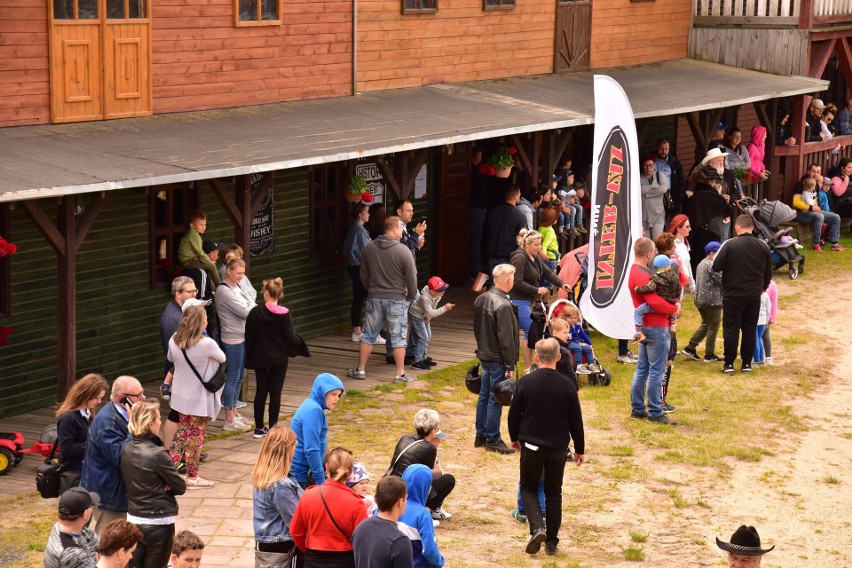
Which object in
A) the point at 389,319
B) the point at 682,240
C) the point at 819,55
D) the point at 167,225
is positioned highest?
the point at 819,55

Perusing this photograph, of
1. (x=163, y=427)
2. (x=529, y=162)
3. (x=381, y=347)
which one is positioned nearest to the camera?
(x=163, y=427)

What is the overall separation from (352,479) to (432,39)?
12032 mm

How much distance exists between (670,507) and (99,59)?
7.48m

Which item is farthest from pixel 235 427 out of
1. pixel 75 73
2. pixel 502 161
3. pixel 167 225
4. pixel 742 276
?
pixel 502 161

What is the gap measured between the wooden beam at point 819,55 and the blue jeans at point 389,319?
1368cm

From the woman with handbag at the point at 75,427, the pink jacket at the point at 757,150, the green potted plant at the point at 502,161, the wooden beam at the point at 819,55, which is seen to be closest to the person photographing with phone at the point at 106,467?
the woman with handbag at the point at 75,427

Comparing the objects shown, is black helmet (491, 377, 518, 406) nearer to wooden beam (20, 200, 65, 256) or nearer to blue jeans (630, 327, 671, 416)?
blue jeans (630, 327, 671, 416)

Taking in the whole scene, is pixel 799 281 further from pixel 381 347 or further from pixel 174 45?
pixel 174 45

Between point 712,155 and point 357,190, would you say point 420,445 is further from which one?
point 712,155

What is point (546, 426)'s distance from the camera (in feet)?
34.9

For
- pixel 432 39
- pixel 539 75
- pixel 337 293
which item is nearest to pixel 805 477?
pixel 337 293

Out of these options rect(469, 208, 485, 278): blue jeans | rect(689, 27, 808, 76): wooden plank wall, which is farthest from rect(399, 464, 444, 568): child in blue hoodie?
rect(689, 27, 808, 76): wooden plank wall

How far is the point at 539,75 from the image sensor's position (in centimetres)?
2281

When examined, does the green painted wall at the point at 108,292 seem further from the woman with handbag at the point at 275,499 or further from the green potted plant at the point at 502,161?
the woman with handbag at the point at 275,499
